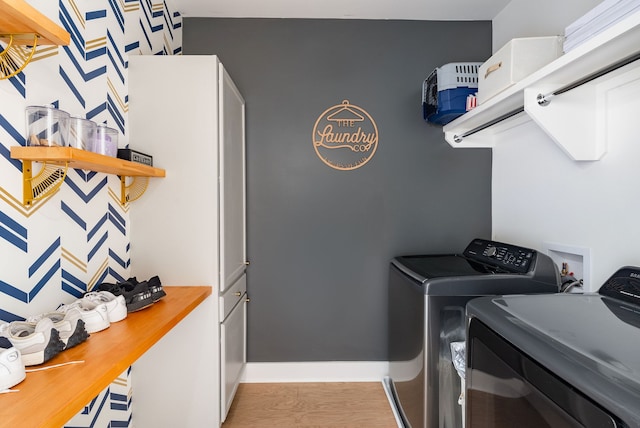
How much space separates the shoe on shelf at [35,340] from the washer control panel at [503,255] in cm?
180

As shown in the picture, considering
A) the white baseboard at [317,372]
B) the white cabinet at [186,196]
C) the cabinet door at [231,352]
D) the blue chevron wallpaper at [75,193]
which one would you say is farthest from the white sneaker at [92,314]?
the white baseboard at [317,372]

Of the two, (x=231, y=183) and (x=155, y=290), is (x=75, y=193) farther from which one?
(x=231, y=183)

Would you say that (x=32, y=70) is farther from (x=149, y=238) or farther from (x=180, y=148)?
(x=149, y=238)

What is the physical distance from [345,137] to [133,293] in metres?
1.62

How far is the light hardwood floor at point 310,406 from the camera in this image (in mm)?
1958

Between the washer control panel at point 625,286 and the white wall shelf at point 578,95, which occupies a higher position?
the white wall shelf at point 578,95

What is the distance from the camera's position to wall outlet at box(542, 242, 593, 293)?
59.1 inches

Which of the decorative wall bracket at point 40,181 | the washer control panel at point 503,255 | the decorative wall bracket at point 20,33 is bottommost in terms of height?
the washer control panel at point 503,255

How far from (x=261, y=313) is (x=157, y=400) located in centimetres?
81

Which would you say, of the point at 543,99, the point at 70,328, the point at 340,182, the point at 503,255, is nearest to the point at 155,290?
the point at 70,328

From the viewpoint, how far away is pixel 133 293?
1.38m

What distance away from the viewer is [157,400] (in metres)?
1.71

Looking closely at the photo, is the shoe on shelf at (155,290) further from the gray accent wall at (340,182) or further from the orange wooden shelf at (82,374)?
the gray accent wall at (340,182)

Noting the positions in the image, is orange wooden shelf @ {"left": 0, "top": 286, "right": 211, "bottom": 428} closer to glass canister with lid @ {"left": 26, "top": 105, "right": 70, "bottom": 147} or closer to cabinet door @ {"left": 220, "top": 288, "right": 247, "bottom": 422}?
cabinet door @ {"left": 220, "top": 288, "right": 247, "bottom": 422}
